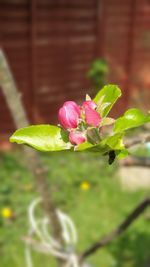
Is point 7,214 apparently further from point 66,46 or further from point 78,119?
point 78,119

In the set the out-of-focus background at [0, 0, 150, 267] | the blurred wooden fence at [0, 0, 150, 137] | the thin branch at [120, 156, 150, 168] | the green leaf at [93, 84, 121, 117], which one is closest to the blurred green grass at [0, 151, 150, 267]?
the out-of-focus background at [0, 0, 150, 267]

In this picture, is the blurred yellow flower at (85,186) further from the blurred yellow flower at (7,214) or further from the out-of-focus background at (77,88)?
the blurred yellow flower at (7,214)

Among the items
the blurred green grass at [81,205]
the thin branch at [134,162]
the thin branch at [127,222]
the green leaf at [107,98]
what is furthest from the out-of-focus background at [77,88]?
the green leaf at [107,98]

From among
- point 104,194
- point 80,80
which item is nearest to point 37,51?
point 80,80

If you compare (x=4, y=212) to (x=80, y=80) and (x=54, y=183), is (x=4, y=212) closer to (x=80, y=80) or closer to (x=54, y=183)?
(x=54, y=183)

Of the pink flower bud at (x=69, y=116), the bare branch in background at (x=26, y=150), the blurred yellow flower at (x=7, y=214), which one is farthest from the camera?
the blurred yellow flower at (x=7, y=214)

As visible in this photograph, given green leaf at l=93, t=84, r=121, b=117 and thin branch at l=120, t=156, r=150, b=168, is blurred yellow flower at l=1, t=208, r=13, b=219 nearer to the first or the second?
thin branch at l=120, t=156, r=150, b=168
